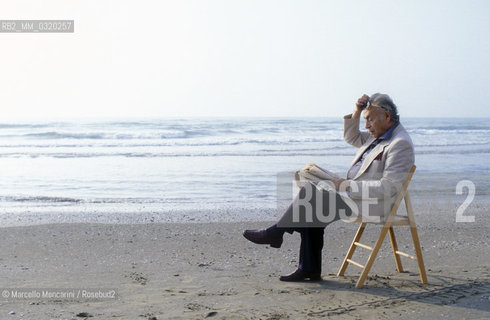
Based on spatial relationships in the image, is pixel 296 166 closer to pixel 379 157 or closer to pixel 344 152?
pixel 344 152

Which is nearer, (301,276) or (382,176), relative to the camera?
(382,176)

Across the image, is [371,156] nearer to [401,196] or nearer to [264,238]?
[401,196]

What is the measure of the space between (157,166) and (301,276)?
10614mm

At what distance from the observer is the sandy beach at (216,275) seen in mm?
3951

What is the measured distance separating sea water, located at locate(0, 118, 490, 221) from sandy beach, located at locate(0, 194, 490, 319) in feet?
6.03

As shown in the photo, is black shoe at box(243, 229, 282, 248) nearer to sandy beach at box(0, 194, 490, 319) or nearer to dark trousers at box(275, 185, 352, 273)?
dark trousers at box(275, 185, 352, 273)

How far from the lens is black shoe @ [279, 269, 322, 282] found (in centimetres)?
476

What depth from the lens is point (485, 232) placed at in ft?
22.9

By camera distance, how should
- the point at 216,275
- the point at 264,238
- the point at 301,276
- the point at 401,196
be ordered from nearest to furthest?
1. the point at 401,196
2. the point at 264,238
3. the point at 301,276
4. the point at 216,275

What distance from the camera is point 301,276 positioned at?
476 cm

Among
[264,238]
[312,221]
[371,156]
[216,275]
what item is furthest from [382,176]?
[216,275]

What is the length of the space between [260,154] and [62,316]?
1489 centimetres

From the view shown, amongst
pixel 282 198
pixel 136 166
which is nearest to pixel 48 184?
pixel 136 166

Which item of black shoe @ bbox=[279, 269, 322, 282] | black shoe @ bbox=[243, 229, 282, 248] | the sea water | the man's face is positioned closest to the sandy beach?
black shoe @ bbox=[279, 269, 322, 282]
